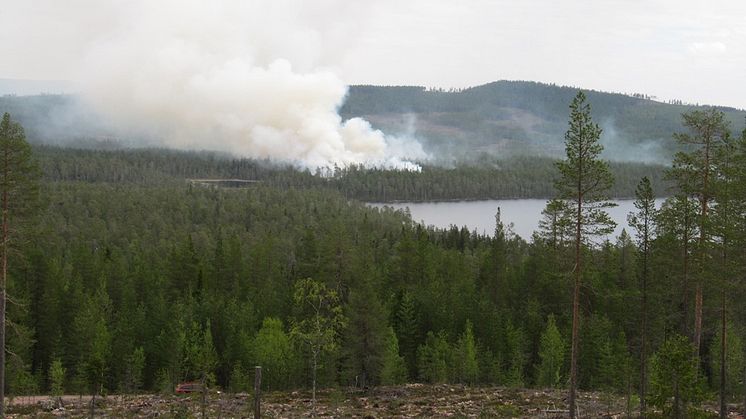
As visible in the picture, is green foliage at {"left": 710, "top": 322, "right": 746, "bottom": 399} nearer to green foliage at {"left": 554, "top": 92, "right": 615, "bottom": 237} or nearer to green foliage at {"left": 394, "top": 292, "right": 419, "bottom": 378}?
green foliage at {"left": 554, "top": 92, "right": 615, "bottom": 237}

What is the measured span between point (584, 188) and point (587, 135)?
1884 mm

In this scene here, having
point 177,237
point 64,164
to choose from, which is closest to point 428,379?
point 177,237

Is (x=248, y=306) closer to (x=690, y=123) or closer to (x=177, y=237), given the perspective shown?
(x=690, y=123)

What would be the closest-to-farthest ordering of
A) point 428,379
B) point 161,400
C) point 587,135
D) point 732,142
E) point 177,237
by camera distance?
point 587,135 → point 732,142 → point 161,400 → point 428,379 → point 177,237

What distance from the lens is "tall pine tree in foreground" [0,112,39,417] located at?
25.5 meters

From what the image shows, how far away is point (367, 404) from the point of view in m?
34.1

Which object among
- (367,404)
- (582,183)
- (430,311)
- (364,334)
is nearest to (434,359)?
(364,334)

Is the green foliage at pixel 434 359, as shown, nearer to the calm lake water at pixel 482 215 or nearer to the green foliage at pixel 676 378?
the green foliage at pixel 676 378

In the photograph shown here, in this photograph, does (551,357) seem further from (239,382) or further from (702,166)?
(239,382)

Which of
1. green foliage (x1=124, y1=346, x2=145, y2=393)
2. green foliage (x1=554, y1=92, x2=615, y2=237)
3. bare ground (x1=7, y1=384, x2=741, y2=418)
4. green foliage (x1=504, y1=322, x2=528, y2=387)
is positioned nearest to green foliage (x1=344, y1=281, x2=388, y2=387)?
bare ground (x1=7, y1=384, x2=741, y2=418)

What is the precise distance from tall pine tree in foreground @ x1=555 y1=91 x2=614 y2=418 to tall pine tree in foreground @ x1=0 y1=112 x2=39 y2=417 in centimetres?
1924

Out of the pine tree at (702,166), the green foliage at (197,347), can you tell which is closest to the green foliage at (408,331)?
the green foliage at (197,347)

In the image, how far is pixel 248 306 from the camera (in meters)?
45.6

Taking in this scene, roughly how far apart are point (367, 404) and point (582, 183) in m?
15.4
